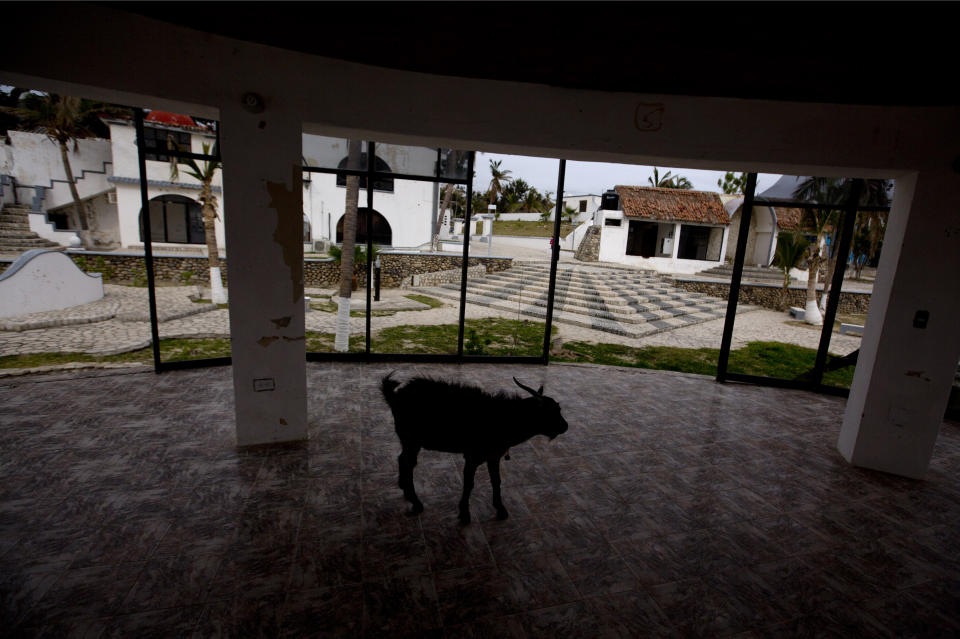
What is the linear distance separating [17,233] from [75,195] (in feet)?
8.83

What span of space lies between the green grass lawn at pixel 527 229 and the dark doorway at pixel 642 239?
7.24 metres

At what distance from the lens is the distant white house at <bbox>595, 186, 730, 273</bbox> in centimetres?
2105

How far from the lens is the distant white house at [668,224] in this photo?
2105 cm

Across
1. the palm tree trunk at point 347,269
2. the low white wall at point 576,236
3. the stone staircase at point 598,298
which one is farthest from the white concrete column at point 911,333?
the low white wall at point 576,236

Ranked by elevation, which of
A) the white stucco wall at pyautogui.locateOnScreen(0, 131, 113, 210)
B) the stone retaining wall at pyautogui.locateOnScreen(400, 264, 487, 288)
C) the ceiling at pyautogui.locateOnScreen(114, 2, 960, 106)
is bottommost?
the stone retaining wall at pyautogui.locateOnScreen(400, 264, 487, 288)

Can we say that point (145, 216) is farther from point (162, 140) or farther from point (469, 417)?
point (162, 140)

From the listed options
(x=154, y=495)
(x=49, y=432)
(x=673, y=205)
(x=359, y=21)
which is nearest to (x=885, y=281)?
(x=359, y=21)

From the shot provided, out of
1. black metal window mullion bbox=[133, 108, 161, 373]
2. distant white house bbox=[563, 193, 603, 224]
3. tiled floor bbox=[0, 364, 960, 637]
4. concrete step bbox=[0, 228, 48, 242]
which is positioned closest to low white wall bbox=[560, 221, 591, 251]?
distant white house bbox=[563, 193, 603, 224]

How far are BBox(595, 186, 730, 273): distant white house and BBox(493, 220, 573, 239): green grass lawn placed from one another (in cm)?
808

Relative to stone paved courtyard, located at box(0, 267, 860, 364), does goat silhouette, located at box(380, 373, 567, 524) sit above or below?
above

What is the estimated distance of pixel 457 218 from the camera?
32.4 metres

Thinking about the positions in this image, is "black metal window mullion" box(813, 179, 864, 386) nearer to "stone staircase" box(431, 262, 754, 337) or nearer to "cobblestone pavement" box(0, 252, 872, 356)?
"cobblestone pavement" box(0, 252, 872, 356)

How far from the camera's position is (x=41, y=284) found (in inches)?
361

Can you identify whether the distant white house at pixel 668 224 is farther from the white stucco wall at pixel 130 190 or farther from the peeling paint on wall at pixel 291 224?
the peeling paint on wall at pixel 291 224
